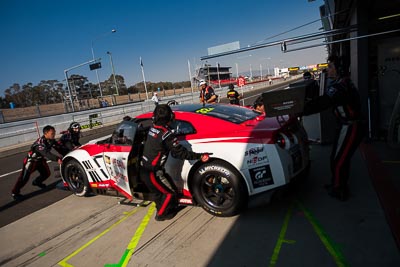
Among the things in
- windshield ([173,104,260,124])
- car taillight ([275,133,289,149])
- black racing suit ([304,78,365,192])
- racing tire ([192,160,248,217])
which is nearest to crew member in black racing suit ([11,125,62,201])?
windshield ([173,104,260,124])

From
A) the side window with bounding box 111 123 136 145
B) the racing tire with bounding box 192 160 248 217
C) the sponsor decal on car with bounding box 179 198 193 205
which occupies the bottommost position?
the sponsor decal on car with bounding box 179 198 193 205

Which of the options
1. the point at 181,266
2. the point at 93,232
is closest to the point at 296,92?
the point at 181,266

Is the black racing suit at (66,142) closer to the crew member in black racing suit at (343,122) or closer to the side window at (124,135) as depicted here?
the side window at (124,135)

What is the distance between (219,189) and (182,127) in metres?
0.98

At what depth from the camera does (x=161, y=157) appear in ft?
11.0

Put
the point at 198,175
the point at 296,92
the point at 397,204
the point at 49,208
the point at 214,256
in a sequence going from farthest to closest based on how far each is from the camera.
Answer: the point at 49,208, the point at 198,175, the point at 397,204, the point at 296,92, the point at 214,256

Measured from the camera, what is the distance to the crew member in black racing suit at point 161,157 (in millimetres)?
3140

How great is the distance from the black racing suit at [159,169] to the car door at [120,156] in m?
0.32

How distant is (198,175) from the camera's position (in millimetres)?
3287

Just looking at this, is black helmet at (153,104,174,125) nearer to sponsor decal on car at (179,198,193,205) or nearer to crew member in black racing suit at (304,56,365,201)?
sponsor decal on car at (179,198,193,205)

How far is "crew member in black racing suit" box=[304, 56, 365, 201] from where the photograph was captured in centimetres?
314

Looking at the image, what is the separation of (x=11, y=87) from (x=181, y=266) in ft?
249

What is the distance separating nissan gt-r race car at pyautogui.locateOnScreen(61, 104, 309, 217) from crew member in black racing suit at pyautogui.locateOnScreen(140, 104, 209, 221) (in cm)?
14

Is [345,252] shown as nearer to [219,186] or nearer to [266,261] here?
[266,261]
